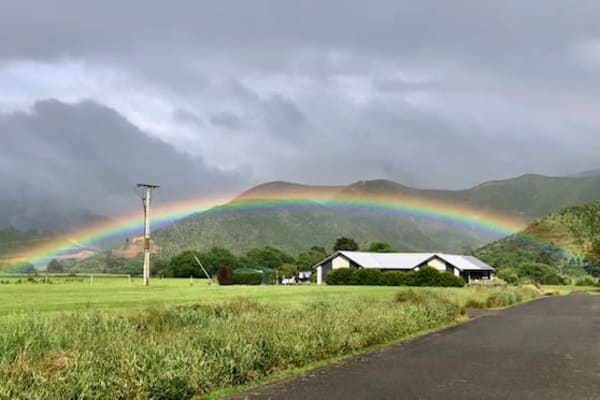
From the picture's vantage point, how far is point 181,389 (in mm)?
10500

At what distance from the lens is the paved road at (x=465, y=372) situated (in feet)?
37.3

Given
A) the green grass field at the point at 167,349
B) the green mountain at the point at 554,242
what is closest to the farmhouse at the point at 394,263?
the green mountain at the point at 554,242

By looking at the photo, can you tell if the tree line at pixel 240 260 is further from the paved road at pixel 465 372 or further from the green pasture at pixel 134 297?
the paved road at pixel 465 372

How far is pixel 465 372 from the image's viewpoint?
1386cm

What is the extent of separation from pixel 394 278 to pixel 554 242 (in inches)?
3617

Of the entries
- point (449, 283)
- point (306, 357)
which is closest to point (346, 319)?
point (306, 357)

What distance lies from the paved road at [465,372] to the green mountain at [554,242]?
379 ft

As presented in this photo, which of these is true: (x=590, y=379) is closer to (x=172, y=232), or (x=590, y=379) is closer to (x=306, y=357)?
(x=306, y=357)

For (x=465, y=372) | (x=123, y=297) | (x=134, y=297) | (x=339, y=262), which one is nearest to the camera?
(x=465, y=372)

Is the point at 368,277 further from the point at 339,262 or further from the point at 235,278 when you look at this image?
the point at 339,262

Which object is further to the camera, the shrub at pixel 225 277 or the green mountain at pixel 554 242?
the green mountain at pixel 554 242

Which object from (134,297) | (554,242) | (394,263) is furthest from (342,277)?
(554,242)

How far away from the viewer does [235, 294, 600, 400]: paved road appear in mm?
11375

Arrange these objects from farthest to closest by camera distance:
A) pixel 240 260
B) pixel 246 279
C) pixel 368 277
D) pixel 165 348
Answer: pixel 240 260
pixel 368 277
pixel 246 279
pixel 165 348
